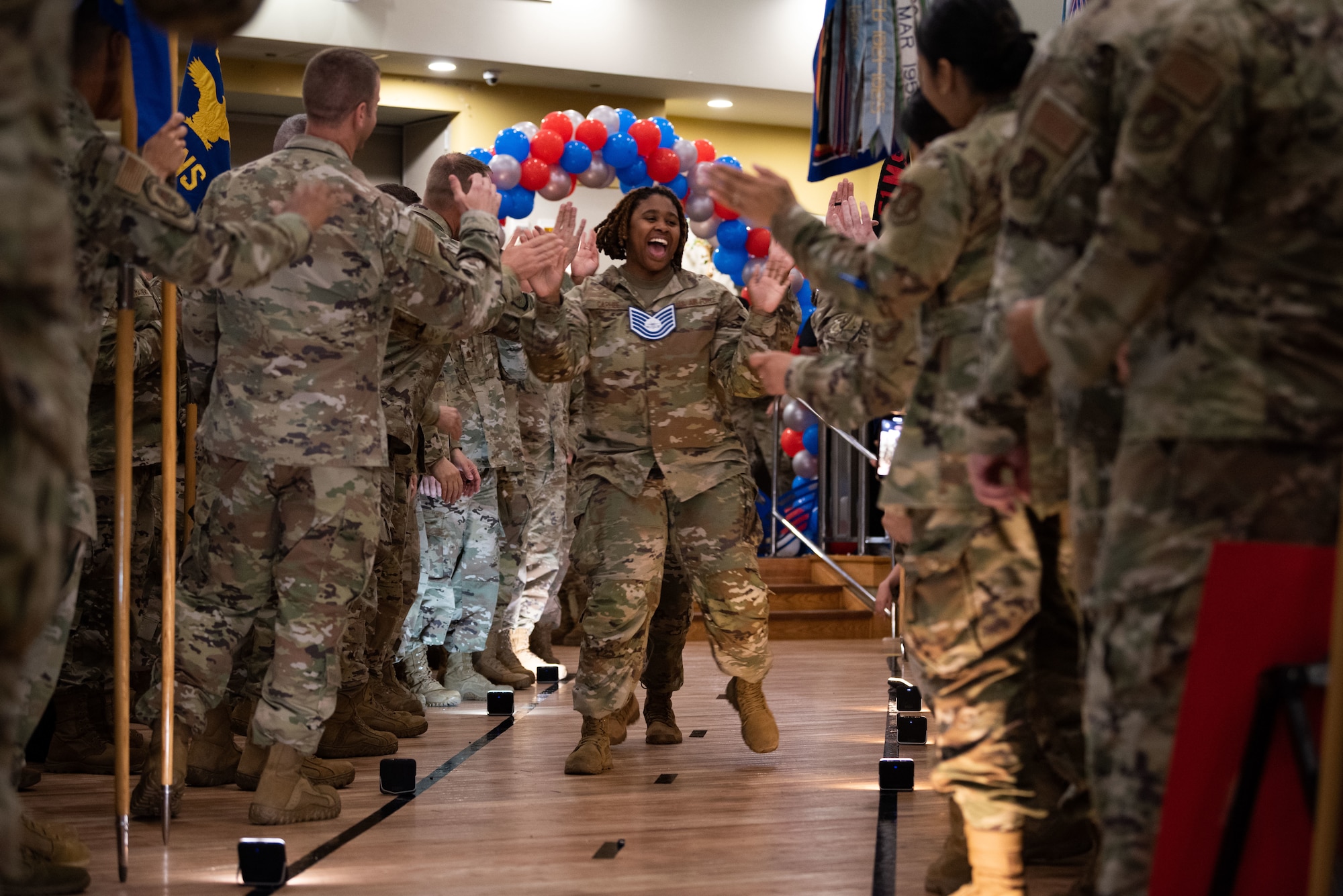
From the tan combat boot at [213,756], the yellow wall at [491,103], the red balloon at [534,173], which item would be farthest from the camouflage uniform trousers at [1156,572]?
the yellow wall at [491,103]

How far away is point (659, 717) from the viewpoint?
4562 millimetres

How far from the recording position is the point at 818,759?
4.16 metres

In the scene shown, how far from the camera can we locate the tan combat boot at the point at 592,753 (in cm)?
389

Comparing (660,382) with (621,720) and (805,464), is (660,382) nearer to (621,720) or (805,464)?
(621,720)

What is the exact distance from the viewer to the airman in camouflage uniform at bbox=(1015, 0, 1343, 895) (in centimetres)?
150

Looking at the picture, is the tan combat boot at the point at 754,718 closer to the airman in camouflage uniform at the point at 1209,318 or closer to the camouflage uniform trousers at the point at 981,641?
the camouflage uniform trousers at the point at 981,641

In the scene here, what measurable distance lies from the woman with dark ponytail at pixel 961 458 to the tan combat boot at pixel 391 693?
2.89 m

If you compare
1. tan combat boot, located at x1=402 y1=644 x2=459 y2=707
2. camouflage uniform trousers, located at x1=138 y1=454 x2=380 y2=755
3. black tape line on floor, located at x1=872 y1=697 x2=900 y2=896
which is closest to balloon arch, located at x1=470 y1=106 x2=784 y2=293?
Result: tan combat boot, located at x1=402 y1=644 x2=459 y2=707

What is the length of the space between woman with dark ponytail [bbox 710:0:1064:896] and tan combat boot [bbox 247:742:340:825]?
1573 millimetres

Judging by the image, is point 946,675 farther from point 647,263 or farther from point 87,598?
point 87,598

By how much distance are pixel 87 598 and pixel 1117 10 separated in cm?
344

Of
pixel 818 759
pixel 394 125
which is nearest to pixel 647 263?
pixel 818 759

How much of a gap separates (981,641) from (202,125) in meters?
2.71

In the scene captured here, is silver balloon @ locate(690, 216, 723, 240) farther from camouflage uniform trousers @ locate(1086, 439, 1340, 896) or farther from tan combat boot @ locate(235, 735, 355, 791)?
camouflage uniform trousers @ locate(1086, 439, 1340, 896)
